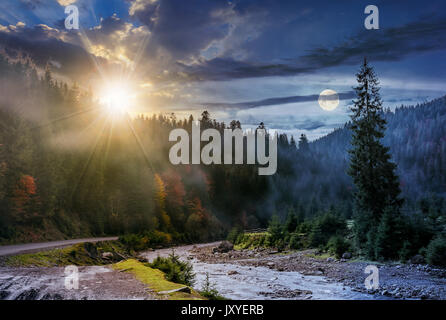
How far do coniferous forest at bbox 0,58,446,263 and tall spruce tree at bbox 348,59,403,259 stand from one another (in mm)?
63

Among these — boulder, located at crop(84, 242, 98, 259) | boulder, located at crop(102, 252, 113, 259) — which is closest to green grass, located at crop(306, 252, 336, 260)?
boulder, located at crop(102, 252, 113, 259)

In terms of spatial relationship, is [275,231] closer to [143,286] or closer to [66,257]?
[66,257]

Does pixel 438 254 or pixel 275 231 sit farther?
pixel 275 231

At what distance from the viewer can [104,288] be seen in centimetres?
880

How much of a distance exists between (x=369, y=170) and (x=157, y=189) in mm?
17544

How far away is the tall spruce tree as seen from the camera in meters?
18.4

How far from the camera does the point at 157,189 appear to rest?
28250 mm

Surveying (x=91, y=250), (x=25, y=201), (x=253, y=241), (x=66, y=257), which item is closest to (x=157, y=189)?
(x=253, y=241)

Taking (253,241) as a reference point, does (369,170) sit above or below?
above

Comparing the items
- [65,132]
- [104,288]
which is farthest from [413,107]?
[104,288]

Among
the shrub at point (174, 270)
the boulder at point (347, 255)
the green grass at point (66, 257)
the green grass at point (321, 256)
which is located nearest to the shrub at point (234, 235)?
the green grass at point (321, 256)

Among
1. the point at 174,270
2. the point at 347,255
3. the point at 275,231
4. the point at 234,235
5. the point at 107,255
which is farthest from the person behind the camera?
the point at 234,235

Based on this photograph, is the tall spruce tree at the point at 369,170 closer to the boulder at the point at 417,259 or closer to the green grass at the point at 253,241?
→ the boulder at the point at 417,259

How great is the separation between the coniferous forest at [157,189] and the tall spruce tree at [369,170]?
63 mm
